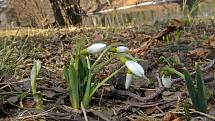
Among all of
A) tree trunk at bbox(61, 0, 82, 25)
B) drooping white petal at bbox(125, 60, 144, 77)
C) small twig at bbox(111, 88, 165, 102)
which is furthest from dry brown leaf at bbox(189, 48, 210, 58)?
tree trunk at bbox(61, 0, 82, 25)

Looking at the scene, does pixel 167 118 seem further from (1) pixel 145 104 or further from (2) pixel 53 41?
(2) pixel 53 41

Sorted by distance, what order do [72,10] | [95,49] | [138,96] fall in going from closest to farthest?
1. [95,49]
2. [138,96]
3. [72,10]

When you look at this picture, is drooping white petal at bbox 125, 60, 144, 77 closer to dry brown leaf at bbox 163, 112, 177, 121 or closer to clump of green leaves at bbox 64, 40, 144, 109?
clump of green leaves at bbox 64, 40, 144, 109

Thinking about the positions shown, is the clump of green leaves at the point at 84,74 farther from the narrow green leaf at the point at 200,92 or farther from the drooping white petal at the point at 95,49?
the narrow green leaf at the point at 200,92

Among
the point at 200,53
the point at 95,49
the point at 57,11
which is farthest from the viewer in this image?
the point at 57,11

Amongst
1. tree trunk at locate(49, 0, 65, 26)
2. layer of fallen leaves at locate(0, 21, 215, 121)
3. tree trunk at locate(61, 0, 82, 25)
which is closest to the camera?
layer of fallen leaves at locate(0, 21, 215, 121)

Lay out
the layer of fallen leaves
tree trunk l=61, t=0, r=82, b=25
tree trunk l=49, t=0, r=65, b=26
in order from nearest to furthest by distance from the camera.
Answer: the layer of fallen leaves
tree trunk l=61, t=0, r=82, b=25
tree trunk l=49, t=0, r=65, b=26

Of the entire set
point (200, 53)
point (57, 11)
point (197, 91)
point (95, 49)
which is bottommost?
point (57, 11)

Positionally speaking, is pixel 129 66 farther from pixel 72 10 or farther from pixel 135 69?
pixel 72 10

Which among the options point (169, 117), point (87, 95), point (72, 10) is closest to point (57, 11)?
point (72, 10)

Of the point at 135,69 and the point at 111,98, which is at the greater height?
the point at 135,69
